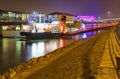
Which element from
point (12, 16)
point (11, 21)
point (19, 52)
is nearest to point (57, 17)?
point (12, 16)

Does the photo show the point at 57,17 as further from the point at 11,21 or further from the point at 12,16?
the point at 11,21

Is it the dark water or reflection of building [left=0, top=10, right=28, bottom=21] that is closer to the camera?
the dark water

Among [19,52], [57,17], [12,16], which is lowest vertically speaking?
[19,52]

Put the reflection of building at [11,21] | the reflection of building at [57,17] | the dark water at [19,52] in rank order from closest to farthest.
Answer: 1. the dark water at [19,52]
2. the reflection of building at [11,21]
3. the reflection of building at [57,17]

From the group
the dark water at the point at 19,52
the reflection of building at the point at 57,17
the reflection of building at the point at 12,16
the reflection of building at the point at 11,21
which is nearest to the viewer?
the dark water at the point at 19,52

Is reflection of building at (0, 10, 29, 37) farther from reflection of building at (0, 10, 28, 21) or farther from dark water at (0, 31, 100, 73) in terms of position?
dark water at (0, 31, 100, 73)

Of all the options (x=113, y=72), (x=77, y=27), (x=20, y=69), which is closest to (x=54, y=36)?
(x=77, y=27)

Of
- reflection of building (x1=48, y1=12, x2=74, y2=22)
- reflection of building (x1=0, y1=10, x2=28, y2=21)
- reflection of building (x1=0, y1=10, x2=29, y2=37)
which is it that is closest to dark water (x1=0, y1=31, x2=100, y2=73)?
reflection of building (x1=0, y1=10, x2=29, y2=37)

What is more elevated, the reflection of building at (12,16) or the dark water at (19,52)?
the reflection of building at (12,16)

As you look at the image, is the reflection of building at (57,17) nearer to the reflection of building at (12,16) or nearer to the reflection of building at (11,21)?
the reflection of building at (12,16)

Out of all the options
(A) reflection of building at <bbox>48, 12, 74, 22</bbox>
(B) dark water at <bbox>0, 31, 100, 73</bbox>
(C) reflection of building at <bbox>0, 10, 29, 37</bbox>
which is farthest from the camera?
(A) reflection of building at <bbox>48, 12, 74, 22</bbox>

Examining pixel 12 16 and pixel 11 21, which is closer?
pixel 11 21

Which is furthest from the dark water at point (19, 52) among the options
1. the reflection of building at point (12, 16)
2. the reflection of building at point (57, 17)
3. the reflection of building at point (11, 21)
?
the reflection of building at point (57, 17)

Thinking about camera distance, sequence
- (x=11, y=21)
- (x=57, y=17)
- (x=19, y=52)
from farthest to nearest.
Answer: (x=57, y=17) < (x=11, y=21) < (x=19, y=52)
